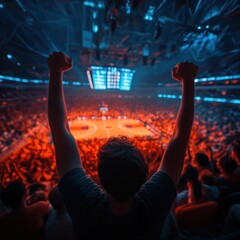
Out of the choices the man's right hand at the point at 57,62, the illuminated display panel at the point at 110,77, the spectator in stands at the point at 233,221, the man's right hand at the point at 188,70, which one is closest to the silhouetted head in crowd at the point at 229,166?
the spectator in stands at the point at 233,221

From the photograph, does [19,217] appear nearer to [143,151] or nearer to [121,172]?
[121,172]

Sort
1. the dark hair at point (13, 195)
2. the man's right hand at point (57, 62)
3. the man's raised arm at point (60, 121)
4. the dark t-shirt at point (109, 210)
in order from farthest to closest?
the dark hair at point (13, 195) < the man's right hand at point (57, 62) < the man's raised arm at point (60, 121) < the dark t-shirt at point (109, 210)

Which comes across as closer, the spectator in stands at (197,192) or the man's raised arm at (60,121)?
the man's raised arm at (60,121)

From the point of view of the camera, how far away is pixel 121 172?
640 mm

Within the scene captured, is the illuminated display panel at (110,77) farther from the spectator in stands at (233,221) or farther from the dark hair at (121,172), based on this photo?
the dark hair at (121,172)

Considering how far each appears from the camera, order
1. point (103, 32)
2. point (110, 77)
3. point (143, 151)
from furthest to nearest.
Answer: point (110, 77)
point (103, 32)
point (143, 151)

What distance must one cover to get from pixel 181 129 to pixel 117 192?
507 millimetres

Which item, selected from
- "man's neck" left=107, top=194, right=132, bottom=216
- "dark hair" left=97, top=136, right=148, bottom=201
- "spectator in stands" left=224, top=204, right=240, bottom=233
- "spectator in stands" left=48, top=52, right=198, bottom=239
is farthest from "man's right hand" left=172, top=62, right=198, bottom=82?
"spectator in stands" left=224, top=204, right=240, bottom=233

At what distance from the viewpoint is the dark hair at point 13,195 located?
1932 millimetres

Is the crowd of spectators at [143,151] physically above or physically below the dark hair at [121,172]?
below

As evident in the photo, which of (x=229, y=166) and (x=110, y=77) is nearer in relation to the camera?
(x=229, y=166)

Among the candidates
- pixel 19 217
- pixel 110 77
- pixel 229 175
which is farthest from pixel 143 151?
pixel 110 77

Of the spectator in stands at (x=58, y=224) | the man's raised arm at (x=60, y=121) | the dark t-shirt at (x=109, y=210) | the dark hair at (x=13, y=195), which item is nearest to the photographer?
the dark t-shirt at (x=109, y=210)

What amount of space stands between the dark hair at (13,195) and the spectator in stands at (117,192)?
175 cm
